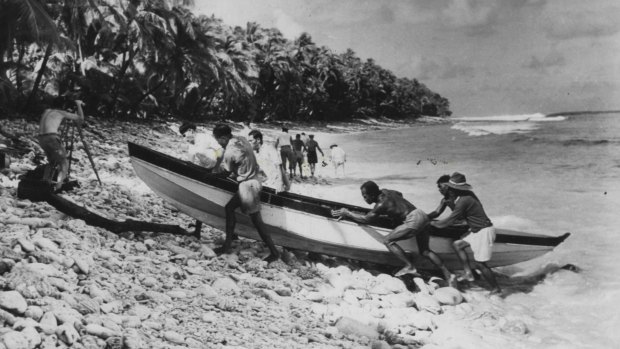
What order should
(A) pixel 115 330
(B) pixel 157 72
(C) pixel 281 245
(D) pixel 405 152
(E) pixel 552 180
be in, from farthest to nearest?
(D) pixel 405 152 → (B) pixel 157 72 → (E) pixel 552 180 → (C) pixel 281 245 → (A) pixel 115 330

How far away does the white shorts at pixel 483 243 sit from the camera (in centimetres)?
700

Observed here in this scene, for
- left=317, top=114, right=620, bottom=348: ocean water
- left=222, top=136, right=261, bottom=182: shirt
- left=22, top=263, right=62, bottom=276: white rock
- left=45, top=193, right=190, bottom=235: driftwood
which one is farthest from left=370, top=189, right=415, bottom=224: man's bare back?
left=22, top=263, right=62, bottom=276: white rock

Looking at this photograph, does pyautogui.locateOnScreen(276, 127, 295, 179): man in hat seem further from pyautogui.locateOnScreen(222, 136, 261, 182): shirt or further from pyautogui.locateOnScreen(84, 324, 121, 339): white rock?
pyautogui.locateOnScreen(84, 324, 121, 339): white rock

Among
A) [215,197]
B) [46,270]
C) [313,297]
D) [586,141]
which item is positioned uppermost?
[586,141]

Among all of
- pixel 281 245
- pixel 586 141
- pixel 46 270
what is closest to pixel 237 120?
pixel 586 141

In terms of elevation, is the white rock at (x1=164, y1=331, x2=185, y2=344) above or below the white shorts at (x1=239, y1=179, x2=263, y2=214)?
below

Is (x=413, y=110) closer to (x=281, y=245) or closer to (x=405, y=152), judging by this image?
(x=405, y=152)

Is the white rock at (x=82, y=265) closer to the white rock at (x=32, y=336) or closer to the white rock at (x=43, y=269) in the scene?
the white rock at (x=43, y=269)

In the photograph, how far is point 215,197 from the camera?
6887mm

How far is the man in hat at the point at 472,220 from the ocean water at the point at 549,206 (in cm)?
74

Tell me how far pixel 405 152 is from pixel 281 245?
2604 cm

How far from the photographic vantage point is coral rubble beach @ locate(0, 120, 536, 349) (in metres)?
3.88

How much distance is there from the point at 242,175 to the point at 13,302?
3164mm

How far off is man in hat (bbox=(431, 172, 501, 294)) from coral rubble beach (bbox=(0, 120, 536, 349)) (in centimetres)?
59
